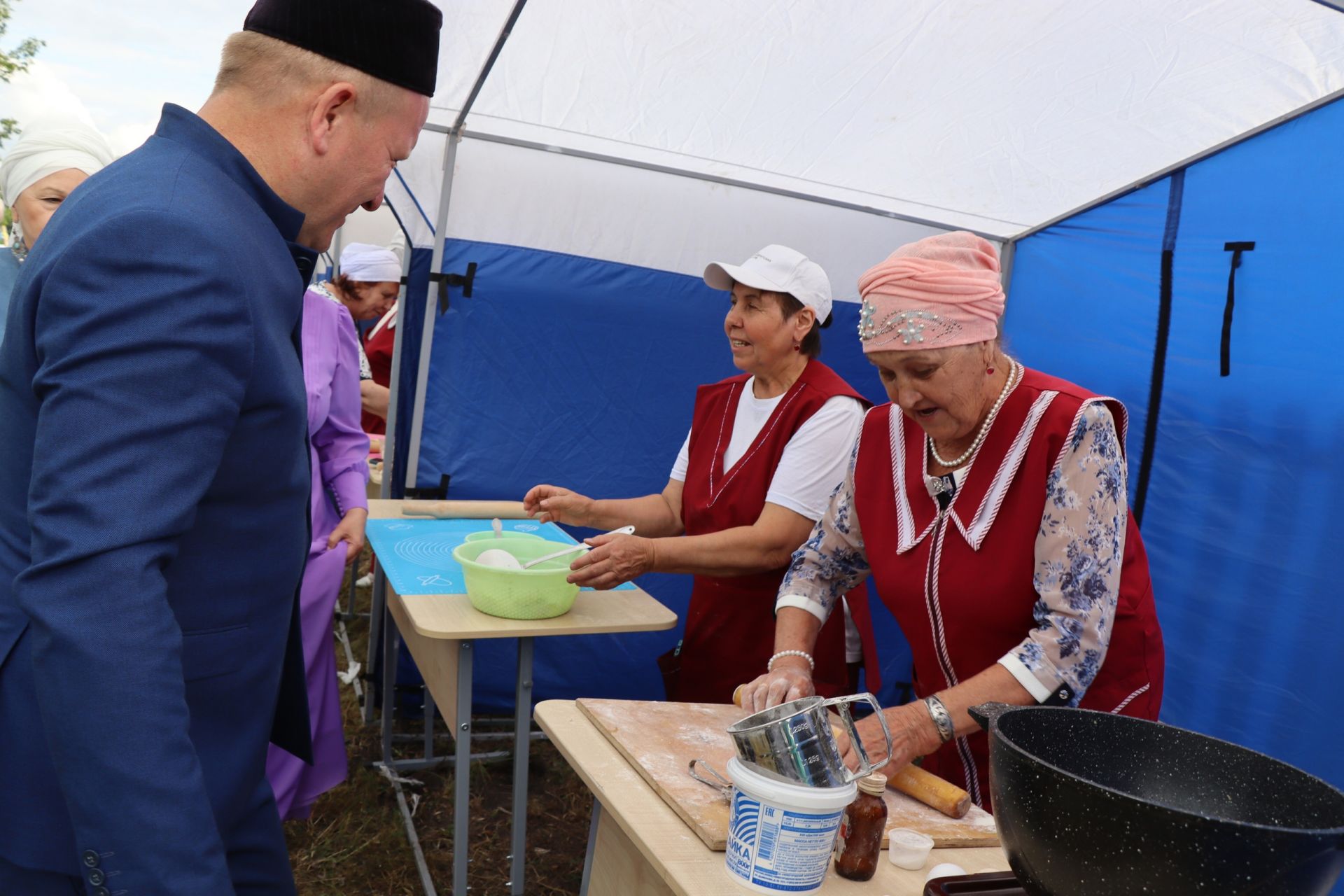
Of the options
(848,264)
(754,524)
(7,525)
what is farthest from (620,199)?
(7,525)

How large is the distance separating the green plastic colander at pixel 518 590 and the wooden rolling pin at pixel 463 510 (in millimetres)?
870

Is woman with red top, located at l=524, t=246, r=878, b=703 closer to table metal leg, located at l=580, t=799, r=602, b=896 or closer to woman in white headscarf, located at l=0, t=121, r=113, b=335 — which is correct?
table metal leg, located at l=580, t=799, r=602, b=896

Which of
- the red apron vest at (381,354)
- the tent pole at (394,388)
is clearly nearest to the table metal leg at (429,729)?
the tent pole at (394,388)

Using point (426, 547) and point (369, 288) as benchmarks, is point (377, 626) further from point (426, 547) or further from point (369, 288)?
point (369, 288)

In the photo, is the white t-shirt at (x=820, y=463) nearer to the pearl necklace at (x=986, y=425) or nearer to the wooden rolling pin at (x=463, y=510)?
the pearl necklace at (x=986, y=425)

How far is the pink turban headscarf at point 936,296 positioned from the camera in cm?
164

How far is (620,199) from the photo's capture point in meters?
3.66

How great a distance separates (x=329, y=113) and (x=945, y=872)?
3.92 ft

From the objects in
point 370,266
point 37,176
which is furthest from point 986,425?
point 370,266

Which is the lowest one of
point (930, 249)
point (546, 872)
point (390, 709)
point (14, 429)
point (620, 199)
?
point (546, 872)

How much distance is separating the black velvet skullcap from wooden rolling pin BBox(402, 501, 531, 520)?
2167mm

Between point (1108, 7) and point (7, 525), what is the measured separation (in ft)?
8.91

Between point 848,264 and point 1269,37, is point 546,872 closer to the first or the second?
point 848,264

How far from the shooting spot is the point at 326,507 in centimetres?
283
